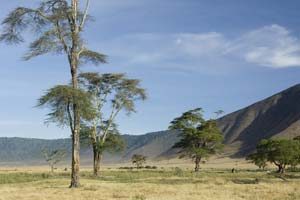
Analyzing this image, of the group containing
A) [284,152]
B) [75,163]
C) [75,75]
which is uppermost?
[75,75]

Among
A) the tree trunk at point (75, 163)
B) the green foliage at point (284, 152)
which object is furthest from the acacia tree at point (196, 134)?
the tree trunk at point (75, 163)

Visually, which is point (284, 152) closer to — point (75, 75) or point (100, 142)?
point (100, 142)

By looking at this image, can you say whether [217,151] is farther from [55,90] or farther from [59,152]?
[55,90]

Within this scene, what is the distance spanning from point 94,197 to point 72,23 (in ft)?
43.9

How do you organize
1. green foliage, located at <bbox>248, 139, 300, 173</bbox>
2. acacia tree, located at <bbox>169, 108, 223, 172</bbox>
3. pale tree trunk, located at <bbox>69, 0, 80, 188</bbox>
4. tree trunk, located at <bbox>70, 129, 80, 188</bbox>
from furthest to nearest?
acacia tree, located at <bbox>169, 108, 223, 172</bbox> < green foliage, located at <bbox>248, 139, 300, 173</bbox> < pale tree trunk, located at <bbox>69, 0, 80, 188</bbox> < tree trunk, located at <bbox>70, 129, 80, 188</bbox>

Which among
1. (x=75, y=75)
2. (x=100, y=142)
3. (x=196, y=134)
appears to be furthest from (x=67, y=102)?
(x=196, y=134)

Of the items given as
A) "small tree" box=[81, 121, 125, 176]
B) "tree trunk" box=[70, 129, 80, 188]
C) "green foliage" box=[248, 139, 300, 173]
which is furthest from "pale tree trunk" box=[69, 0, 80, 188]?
"green foliage" box=[248, 139, 300, 173]

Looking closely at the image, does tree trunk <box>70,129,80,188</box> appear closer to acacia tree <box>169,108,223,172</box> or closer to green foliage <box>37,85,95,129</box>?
green foliage <box>37,85,95,129</box>

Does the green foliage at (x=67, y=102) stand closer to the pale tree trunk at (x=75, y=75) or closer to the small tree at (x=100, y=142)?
the pale tree trunk at (x=75, y=75)

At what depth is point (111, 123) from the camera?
226ft

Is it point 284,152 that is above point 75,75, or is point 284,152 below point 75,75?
below

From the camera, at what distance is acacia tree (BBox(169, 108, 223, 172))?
3565 inches

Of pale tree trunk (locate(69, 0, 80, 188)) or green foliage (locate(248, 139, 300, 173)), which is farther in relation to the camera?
green foliage (locate(248, 139, 300, 173))

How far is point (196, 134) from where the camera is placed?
90812mm
